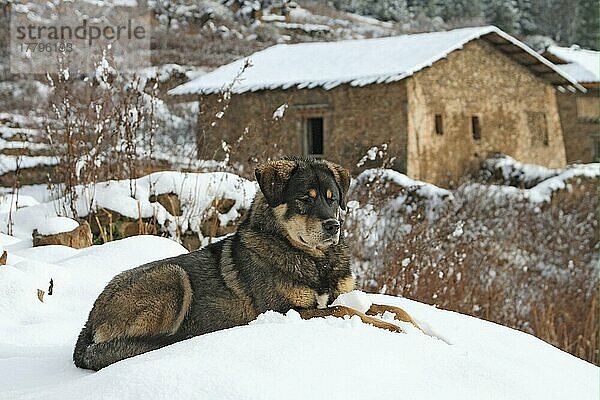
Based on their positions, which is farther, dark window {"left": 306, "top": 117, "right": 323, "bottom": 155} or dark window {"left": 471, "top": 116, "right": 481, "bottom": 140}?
dark window {"left": 471, "top": 116, "right": 481, "bottom": 140}

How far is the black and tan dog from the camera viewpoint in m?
4.31

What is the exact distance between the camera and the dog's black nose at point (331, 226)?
460 cm

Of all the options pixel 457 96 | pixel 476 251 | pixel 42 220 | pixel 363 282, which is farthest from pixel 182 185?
pixel 457 96

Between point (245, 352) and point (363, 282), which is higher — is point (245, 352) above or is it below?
above

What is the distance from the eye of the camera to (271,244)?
475 cm

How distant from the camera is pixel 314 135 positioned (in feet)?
77.8

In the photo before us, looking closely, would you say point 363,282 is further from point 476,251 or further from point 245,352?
point 245,352

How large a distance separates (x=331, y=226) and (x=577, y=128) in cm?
2999

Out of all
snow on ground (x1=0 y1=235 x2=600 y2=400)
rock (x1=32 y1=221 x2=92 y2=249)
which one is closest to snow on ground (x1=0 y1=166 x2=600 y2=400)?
snow on ground (x1=0 y1=235 x2=600 y2=400)

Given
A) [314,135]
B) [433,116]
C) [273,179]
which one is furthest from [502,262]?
[314,135]

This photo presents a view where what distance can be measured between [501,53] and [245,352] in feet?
76.0

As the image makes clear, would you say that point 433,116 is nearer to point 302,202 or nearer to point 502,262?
point 502,262

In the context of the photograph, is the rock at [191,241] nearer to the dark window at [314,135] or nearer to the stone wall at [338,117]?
the stone wall at [338,117]

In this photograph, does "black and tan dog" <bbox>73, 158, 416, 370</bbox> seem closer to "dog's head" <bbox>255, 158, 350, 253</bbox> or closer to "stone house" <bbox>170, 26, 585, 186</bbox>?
"dog's head" <bbox>255, 158, 350, 253</bbox>
